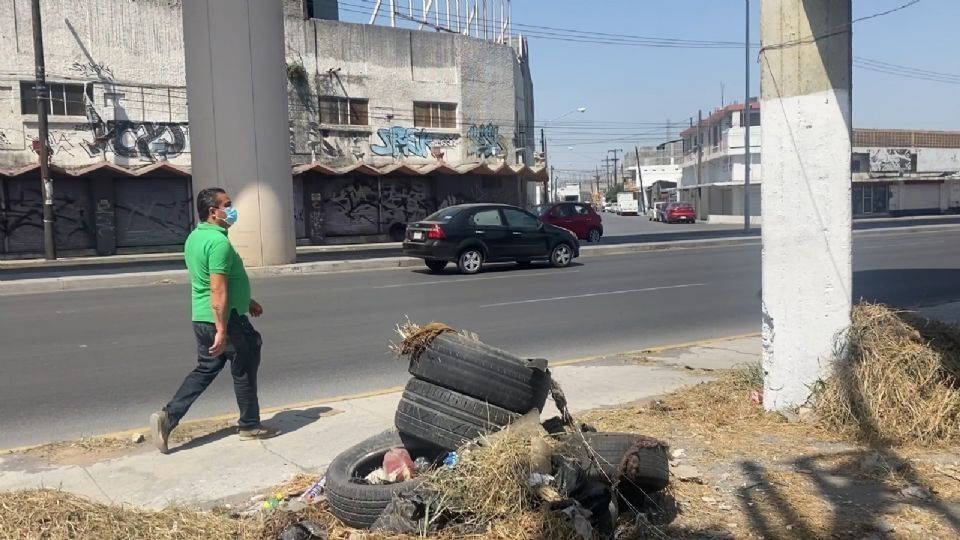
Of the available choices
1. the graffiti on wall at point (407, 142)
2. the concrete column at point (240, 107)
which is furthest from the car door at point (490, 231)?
the graffiti on wall at point (407, 142)

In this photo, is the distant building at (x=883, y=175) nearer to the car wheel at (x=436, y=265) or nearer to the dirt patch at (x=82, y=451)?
the car wheel at (x=436, y=265)

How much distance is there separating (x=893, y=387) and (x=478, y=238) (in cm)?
1285

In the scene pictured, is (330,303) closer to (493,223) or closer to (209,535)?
(493,223)

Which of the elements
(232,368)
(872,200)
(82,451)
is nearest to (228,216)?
(232,368)

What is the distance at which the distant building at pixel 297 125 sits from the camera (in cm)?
2684

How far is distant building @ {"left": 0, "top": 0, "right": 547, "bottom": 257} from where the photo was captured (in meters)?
26.8

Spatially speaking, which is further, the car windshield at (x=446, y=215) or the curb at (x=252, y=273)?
the car windshield at (x=446, y=215)

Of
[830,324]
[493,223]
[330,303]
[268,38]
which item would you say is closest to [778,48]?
[830,324]

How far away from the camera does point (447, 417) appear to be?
4.16 metres

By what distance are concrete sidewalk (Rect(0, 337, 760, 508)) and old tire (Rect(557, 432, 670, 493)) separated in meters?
1.89

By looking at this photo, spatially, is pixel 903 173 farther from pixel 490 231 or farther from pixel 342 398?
pixel 342 398

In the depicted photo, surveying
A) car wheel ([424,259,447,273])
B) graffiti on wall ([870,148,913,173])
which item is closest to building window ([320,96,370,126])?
car wheel ([424,259,447,273])

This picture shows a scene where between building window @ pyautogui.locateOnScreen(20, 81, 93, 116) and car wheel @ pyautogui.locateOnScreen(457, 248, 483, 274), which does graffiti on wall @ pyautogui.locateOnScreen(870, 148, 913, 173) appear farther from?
building window @ pyautogui.locateOnScreen(20, 81, 93, 116)

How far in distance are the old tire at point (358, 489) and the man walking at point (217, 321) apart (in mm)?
1597
